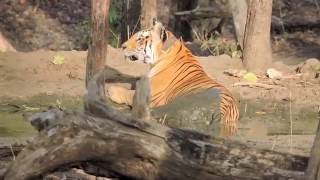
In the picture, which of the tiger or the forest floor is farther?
the forest floor

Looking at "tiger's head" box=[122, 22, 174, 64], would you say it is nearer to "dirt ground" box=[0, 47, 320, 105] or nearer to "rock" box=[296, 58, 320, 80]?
"dirt ground" box=[0, 47, 320, 105]

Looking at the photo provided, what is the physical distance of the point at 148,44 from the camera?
304 inches

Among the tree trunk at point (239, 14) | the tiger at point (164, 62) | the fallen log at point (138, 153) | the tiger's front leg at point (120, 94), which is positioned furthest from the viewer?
the tree trunk at point (239, 14)

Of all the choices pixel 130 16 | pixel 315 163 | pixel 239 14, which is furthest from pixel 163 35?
pixel 315 163

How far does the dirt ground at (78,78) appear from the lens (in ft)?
29.8

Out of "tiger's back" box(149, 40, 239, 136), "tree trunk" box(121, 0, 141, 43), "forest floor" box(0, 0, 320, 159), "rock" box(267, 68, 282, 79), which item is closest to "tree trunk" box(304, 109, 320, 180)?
"forest floor" box(0, 0, 320, 159)

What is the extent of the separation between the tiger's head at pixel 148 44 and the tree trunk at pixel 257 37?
2.39 metres

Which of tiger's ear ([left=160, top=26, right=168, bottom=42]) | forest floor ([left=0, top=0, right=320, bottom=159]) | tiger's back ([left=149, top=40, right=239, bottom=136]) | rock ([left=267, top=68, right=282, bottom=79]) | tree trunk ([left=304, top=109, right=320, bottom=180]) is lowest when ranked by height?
forest floor ([left=0, top=0, right=320, bottom=159])

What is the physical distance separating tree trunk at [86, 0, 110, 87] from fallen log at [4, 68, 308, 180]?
11.1 feet

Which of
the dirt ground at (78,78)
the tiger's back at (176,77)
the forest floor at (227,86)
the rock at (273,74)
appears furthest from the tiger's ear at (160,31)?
the rock at (273,74)

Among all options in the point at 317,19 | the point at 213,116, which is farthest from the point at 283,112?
the point at 317,19

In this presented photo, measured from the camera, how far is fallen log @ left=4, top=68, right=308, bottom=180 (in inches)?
154

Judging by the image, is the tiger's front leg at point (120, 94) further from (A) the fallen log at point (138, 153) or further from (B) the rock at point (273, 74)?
(A) the fallen log at point (138, 153)

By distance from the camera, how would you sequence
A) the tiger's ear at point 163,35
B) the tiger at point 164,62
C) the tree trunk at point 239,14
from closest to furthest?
the tiger at point 164,62, the tiger's ear at point 163,35, the tree trunk at point 239,14
